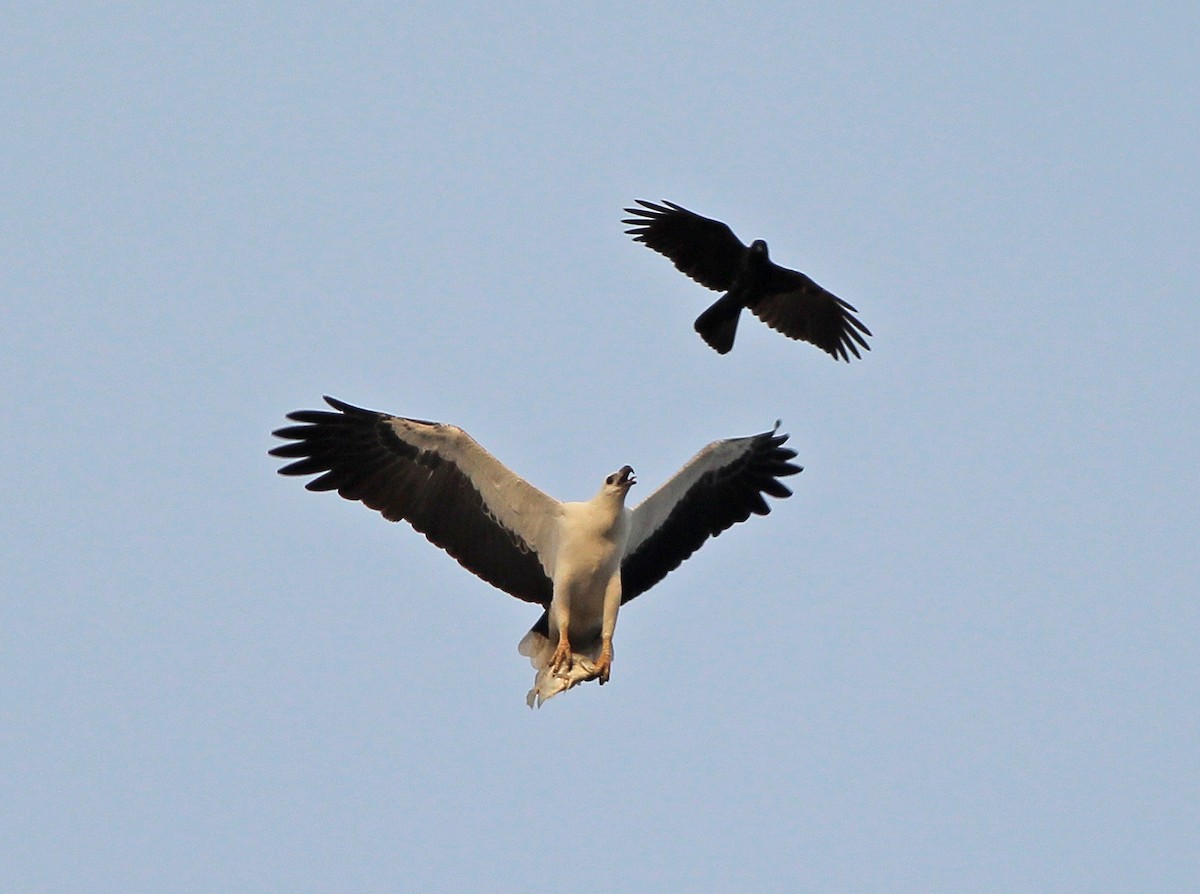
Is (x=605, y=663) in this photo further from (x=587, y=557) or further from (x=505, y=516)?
(x=505, y=516)

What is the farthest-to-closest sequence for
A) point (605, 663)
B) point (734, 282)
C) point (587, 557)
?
point (734, 282) → point (587, 557) → point (605, 663)

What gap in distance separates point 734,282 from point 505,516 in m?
3.78

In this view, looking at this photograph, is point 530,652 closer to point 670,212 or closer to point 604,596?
point 604,596

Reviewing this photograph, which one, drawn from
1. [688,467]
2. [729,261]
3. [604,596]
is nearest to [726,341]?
[729,261]

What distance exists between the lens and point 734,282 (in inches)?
669

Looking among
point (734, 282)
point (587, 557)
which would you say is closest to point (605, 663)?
point (587, 557)

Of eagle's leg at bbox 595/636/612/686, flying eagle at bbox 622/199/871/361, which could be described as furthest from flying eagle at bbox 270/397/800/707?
flying eagle at bbox 622/199/871/361

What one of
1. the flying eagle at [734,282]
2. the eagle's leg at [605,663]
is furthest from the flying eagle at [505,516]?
the flying eagle at [734,282]

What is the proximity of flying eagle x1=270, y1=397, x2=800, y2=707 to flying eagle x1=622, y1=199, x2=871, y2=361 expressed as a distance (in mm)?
2657

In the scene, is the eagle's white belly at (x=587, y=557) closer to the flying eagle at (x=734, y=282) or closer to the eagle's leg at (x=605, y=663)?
the eagle's leg at (x=605, y=663)

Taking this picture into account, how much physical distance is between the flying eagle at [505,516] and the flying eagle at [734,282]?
266 centimetres

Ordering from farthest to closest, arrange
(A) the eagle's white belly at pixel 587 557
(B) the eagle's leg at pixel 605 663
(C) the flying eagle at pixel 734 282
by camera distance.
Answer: (C) the flying eagle at pixel 734 282 → (A) the eagle's white belly at pixel 587 557 → (B) the eagle's leg at pixel 605 663

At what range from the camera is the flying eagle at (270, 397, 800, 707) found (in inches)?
561

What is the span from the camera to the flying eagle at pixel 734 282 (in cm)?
1683
